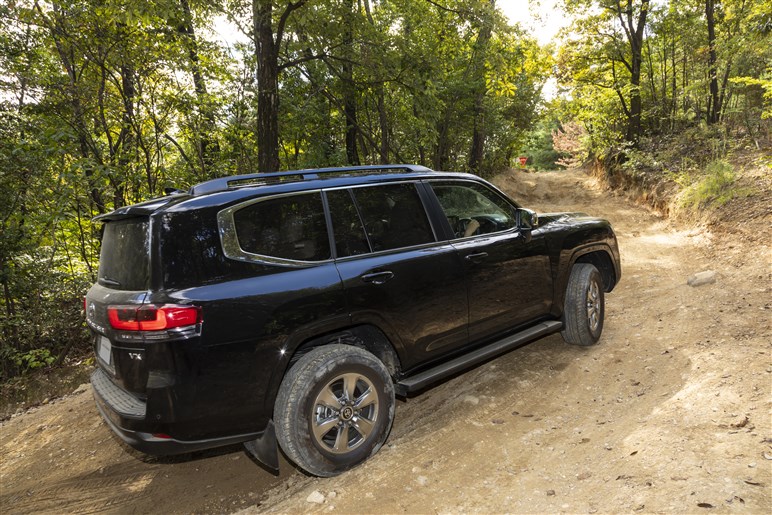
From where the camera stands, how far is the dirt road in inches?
92.7

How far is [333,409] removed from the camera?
271cm

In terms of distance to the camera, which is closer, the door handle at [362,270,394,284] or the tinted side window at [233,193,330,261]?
the tinted side window at [233,193,330,261]

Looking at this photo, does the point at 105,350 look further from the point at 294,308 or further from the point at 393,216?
the point at 393,216

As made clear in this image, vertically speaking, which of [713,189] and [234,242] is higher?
[234,242]

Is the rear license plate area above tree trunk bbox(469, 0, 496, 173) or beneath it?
beneath

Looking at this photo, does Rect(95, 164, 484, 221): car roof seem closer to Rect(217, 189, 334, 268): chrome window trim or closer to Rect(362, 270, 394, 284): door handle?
Rect(217, 189, 334, 268): chrome window trim

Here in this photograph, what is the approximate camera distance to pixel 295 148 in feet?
37.7

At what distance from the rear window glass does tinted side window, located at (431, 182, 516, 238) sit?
2162 millimetres

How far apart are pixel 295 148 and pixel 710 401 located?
10465mm

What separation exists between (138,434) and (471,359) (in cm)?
224

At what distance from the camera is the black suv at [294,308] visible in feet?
7.55

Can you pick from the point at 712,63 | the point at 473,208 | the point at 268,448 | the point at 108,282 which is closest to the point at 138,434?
the point at 268,448

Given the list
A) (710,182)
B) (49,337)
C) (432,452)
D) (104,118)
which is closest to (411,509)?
(432,452)

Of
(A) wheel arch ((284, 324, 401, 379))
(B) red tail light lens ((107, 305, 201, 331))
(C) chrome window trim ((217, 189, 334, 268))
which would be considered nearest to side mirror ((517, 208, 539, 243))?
(A) wheel arch ((284, 324, 401, 379))
